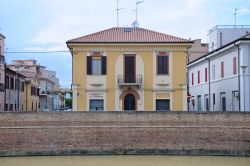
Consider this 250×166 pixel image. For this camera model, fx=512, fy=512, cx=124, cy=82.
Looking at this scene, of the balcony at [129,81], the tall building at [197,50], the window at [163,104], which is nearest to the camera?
the balcony at [129,81]

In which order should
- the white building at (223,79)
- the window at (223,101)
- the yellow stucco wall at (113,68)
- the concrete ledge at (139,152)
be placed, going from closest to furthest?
the concrete ledge at (139,152), the white building at (223,79), the yellow stucco wall at (113,68), the window at (223,101)

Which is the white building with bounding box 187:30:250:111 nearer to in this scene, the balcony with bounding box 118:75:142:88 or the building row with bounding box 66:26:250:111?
the building row with bounding box 66:26:250:111

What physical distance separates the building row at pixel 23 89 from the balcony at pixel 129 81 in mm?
11333

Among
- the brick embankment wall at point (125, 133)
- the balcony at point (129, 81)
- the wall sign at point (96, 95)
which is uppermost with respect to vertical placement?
the balcony at point (129, 81)

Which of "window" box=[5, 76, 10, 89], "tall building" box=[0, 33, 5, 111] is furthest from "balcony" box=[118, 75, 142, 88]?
"window" box=[5, 76, 10, 89]

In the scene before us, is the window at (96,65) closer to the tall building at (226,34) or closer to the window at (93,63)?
the window at (93,63)

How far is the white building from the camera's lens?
33000 millimetres

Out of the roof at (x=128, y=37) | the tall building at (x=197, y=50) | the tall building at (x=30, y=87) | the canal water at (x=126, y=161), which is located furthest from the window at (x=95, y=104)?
the tall building at (x=197, y=50)

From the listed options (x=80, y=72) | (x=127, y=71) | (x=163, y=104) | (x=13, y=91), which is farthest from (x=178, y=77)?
(x=13, y=91)

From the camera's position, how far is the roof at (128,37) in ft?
114

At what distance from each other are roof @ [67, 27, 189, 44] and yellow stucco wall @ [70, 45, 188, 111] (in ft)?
1.33

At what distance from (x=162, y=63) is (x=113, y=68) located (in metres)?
3.34

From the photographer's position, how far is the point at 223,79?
37.4 metres

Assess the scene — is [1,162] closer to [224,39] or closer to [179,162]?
[179,162]
